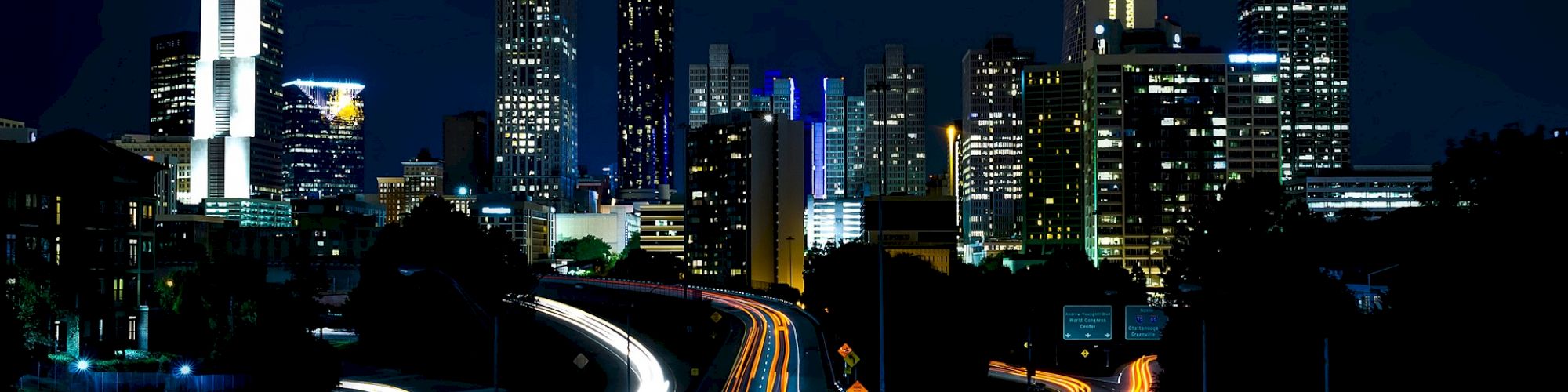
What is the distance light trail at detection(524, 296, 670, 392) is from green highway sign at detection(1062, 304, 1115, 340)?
1915 cm

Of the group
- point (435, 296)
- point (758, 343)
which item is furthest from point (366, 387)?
point (758, 343)

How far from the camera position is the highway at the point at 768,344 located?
71.9 meters

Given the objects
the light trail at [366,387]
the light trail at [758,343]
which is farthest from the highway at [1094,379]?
the light trail at [366,387]

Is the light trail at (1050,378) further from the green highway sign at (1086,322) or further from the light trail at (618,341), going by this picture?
the light trail at (618,341)

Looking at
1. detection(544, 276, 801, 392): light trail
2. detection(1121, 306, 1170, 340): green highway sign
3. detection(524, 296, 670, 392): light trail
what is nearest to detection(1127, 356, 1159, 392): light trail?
detection(1121, 306, 1170, 340): green highway sign

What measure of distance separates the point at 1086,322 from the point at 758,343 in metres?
25.9

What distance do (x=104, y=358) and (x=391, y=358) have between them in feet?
64.9

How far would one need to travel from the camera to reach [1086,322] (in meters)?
72.1

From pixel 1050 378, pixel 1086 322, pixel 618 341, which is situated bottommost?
pixel 1050 378

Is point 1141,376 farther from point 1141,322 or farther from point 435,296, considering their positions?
point 435,296

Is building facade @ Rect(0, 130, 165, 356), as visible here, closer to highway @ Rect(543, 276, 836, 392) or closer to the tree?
the tree

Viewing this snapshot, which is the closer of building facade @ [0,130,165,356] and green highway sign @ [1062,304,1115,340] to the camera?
green highway sign @ [1062,304,1115,340]

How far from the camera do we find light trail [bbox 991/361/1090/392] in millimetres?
93000

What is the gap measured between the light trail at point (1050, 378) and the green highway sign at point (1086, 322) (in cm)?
1815
